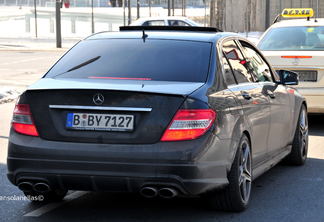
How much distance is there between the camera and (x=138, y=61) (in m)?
6.11

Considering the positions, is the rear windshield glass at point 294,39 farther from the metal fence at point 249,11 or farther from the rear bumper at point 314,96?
the metal fence at point 249,11

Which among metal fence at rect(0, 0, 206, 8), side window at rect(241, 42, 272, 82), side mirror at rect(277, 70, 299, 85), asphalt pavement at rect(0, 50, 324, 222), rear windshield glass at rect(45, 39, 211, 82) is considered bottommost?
metal fence at rect(0, 0, 206, 8)

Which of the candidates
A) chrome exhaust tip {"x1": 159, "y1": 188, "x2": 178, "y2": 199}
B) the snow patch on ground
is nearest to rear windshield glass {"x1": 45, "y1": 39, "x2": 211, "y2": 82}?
chrome exhaust tip {"x1": 159, "y1": 188, "x2": 178, "y2": 199}

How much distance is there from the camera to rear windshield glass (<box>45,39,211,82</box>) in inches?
234

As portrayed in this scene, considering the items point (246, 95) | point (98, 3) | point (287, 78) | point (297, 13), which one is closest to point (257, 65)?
point (287, 78)

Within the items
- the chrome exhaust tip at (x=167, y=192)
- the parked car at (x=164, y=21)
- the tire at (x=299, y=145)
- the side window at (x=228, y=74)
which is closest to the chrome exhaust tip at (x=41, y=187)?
the chrome exhaust tip at (x=167, y=192)

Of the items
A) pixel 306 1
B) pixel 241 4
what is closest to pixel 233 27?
pixel 241 4

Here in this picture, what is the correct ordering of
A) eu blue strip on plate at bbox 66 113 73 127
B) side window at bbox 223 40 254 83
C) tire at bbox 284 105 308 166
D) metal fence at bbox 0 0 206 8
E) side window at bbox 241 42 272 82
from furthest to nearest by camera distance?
metal fence at bbox 0 0 206 8 → tire at bbox 284 105 308 166 → side window at bbox 241 42 272 82 → side window at bbox 223 40 254 83 → eu blue strip on plate at bbox 66 113 73 127

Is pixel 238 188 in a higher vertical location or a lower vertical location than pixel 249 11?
higher

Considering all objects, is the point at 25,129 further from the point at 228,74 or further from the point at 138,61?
Answer: the point at 228,74

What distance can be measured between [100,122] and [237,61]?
1680 mm

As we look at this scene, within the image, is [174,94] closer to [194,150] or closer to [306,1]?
[194,150]

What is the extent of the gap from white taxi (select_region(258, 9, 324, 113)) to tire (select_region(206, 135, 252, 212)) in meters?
4.72

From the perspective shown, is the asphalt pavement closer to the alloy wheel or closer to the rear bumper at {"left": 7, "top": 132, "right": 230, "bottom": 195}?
the alloy wheel
